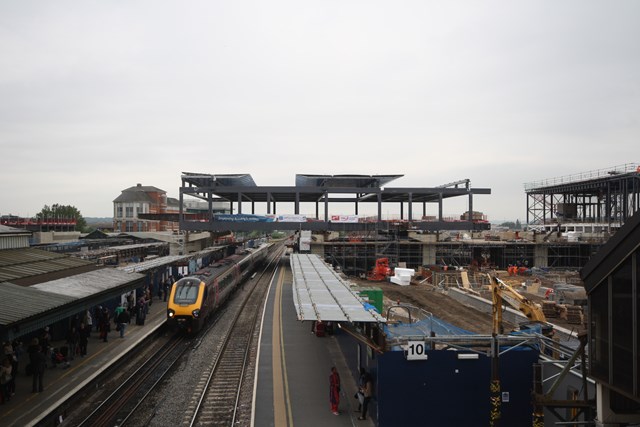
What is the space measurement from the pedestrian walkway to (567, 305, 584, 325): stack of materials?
65.9 feet

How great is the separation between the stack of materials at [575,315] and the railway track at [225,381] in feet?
51.7

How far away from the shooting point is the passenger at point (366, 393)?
1040 cm

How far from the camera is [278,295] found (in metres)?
28.2

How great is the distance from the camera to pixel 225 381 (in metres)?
13.9

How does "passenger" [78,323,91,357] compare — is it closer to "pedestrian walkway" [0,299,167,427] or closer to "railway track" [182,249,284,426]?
"pedestrian walkway" [0,299,167,427]

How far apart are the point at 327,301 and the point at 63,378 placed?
8264mm

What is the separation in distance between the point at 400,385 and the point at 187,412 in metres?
5.71

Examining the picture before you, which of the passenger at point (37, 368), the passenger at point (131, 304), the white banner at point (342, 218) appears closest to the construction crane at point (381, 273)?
the white banner at point (342, 218)

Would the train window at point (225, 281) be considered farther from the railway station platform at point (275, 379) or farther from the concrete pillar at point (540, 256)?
the concrete pillar at point (540, 256)

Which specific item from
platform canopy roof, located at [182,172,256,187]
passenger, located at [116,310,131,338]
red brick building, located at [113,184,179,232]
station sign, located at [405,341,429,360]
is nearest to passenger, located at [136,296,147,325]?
passenger, located at [116,310,131,338]

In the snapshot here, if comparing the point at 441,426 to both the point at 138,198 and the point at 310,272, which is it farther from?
the point at 138,198

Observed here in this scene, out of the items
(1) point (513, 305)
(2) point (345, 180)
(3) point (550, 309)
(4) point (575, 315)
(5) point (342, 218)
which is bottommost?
(4) point (575, 315)

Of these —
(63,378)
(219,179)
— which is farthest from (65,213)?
(63,378)

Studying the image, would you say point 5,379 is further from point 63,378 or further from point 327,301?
point 327,301
